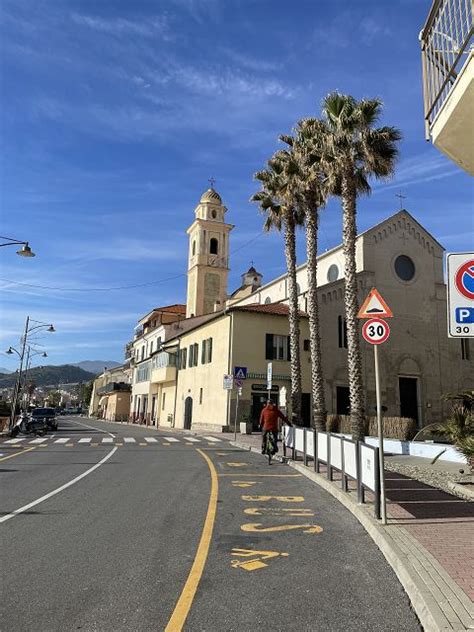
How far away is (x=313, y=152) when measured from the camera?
22062 millimetres

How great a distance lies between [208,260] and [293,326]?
39.7 m

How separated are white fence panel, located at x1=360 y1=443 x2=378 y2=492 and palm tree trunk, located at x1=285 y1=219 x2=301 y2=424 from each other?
16096 mm

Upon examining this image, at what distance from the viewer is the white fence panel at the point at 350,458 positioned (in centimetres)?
909

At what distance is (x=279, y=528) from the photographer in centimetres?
748

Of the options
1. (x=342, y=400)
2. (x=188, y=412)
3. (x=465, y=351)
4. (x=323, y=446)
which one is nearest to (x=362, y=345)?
(x=342, y=400)

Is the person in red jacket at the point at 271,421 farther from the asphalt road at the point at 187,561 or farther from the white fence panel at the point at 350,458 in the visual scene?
the white fence panel at the point at 350,458

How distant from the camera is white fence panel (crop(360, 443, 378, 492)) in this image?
7.81m

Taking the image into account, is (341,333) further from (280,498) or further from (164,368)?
(280,498)

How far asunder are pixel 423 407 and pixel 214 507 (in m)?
31.6

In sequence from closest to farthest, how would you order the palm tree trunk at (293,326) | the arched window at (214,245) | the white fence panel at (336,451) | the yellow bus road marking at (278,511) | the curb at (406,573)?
the curb at (406,573), the yellow bus road marking at (278,511), the white fence panel at (336,451), the palm tree trunk at (293,326), the arched window at (214,245)

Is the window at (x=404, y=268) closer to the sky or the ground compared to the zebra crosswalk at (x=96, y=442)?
closer to the sky

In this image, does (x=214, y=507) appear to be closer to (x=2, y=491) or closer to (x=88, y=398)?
(x=2, y=491)

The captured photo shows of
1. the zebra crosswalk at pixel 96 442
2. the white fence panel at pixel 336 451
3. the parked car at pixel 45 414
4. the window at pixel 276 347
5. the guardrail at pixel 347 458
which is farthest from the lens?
the window at pixel 276 347

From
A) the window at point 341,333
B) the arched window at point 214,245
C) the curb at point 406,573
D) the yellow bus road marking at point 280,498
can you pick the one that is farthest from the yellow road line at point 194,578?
the arched window at point 214,245
